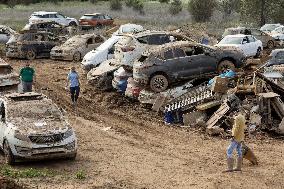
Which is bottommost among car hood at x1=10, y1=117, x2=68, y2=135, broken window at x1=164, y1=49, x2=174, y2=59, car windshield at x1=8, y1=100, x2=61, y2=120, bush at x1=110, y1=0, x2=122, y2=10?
bush at x1=110, y1=0, x2=122, y2=10

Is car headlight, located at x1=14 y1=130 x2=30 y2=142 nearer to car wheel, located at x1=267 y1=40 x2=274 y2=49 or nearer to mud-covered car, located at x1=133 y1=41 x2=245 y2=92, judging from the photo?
mud-covered car, located at x1=133 y1=41 x2=245 y2=92

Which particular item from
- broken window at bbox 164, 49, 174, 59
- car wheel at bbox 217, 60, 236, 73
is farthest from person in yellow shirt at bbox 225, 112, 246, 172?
car wheel at bbox 217, 60, 236, 73

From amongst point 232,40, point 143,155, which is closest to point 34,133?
point 143,155

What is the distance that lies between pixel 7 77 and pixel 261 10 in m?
32.5

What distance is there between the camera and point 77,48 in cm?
3406

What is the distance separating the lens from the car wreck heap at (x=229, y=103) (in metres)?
20.5

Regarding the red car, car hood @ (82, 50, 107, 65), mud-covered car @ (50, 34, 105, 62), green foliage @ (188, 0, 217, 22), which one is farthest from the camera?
green foliage @ (188, 0, 217, 22)

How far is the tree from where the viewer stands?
51.5 metres

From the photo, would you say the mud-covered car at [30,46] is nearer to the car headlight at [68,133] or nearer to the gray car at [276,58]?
the gray car at [276,58]

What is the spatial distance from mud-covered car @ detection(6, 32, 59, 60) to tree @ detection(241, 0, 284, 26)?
70.6 feet

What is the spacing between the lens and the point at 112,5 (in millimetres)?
69562

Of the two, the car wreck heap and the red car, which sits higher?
the car wreck heap

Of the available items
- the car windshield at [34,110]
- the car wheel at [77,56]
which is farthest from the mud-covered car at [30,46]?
the car windshield at [34,110]

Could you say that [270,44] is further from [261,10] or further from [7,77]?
[7,77]
